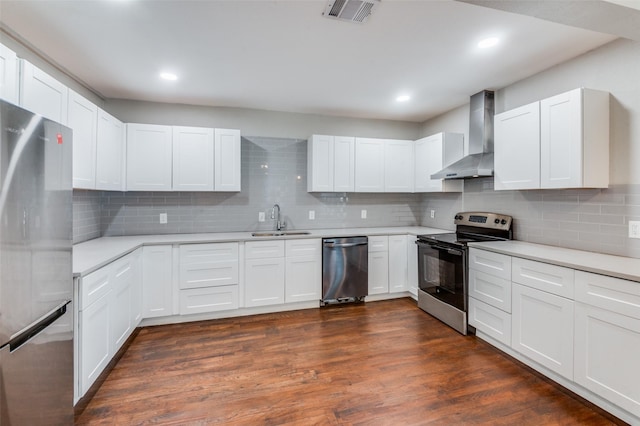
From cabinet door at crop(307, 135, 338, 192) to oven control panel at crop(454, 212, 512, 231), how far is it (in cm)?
171

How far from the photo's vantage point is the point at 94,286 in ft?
6.77

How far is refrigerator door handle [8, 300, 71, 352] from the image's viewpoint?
1.25m

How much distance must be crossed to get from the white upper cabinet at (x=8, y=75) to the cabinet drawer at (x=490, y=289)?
12.0 ft

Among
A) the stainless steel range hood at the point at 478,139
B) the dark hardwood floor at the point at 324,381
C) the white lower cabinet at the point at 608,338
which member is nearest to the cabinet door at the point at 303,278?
the dark hardwood floor at the point at 324,381

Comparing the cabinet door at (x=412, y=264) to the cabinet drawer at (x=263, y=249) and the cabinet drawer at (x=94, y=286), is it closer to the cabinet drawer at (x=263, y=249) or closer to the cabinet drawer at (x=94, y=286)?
the cabinet drawer at (x=263, y=249)

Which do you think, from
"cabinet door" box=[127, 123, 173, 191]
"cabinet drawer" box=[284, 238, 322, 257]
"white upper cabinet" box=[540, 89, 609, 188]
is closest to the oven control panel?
"white upper cabinet" box=[540, 89, 609, 188]

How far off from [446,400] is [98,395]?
7.88 ft

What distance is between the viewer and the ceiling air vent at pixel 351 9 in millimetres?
1853

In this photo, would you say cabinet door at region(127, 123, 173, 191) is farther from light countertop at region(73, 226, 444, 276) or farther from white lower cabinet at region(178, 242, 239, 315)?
white lower cabinet at region(178, 242, 239, 315)

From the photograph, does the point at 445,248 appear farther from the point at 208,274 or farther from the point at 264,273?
the point at 208,274

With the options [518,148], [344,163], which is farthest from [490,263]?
[344,163]

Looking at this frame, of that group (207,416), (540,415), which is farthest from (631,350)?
(207,416)

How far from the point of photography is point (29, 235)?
134 centimetres

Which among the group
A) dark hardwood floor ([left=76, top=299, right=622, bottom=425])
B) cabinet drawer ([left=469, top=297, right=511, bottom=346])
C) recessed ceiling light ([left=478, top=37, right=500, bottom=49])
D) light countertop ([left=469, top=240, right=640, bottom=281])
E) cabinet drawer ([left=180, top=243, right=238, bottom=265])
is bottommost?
dark hardwood floor ([left=76, top=299, right=622, bottom=425])
